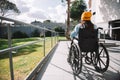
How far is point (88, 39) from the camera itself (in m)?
3.44

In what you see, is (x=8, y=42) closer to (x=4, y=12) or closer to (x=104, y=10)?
(x=104, y=10)

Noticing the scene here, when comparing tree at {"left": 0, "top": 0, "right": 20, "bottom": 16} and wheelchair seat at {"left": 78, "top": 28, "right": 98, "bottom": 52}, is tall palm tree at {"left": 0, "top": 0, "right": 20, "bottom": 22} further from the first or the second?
wheelchair seat at {"left": 78, "top": 28, "right": 98, "bottom": 52}

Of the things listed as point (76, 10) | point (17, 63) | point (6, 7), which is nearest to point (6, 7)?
point (6, 7)

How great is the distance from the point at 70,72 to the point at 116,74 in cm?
93

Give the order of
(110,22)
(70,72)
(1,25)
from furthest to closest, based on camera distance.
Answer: (110,22), (70,72), (1,25)

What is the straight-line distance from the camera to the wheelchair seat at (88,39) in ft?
11.2

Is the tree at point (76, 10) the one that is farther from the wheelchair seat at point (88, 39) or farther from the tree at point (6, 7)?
the wheelchair seat at point (88, 39)

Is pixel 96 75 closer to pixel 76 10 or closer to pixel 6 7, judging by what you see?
pixel 76 10

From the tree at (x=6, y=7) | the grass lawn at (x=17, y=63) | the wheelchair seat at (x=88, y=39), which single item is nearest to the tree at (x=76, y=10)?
the tree at (x=6, y=7)

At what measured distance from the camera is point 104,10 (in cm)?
1642

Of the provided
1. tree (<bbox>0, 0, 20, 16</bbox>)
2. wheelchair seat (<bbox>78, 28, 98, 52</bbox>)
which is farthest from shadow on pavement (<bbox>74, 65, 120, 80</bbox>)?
tree (<bbox>0, 0, 20, 16</bbox>)

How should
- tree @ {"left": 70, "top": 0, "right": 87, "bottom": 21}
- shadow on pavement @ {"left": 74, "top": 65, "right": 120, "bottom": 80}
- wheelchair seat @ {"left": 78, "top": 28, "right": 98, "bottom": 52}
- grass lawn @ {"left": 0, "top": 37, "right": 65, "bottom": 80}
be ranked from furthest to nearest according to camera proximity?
tree @ {"left": 70, "top": 0, "right": 87, "bottom": 21} → wheelchair seat @ {"left": 78, "top": 28, "right": 98, "bottom": 52} → shadow on pavement @ {"left": 74, "top": 65, "right": 120, "bottom": 80} → grass lawn @ {"left": 0, "top": 37, "right": 65, "bottom": 80}

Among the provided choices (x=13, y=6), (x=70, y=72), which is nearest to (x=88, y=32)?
(x=70, y=72)

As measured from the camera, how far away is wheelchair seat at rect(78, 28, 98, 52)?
11.2 ft
